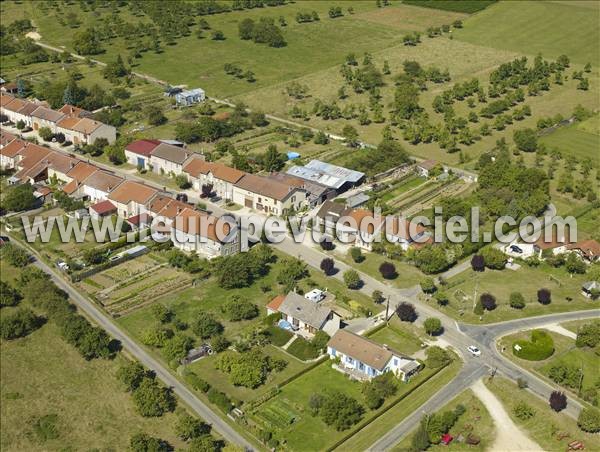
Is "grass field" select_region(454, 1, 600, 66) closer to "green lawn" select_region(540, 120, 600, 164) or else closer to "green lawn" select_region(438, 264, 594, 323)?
"green lawn" select_region(540, 120, 600, 164)

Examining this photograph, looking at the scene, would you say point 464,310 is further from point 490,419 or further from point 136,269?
point 136,269

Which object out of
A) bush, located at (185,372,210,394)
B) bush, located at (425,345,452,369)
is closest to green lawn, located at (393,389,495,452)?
bush, located at (425,345,452,369)

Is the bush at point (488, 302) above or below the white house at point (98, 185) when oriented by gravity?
below

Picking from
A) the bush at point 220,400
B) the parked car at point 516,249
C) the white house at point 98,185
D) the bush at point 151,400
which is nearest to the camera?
the bush at point 151,400

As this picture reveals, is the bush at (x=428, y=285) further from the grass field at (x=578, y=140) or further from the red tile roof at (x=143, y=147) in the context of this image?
the red tile roof at (x=143, y=147)

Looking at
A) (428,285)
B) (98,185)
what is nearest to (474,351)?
(428,285)

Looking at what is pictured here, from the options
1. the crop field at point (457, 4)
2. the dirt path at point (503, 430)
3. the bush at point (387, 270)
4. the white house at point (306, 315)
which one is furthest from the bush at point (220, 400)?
the crop field at point (457, 4)
